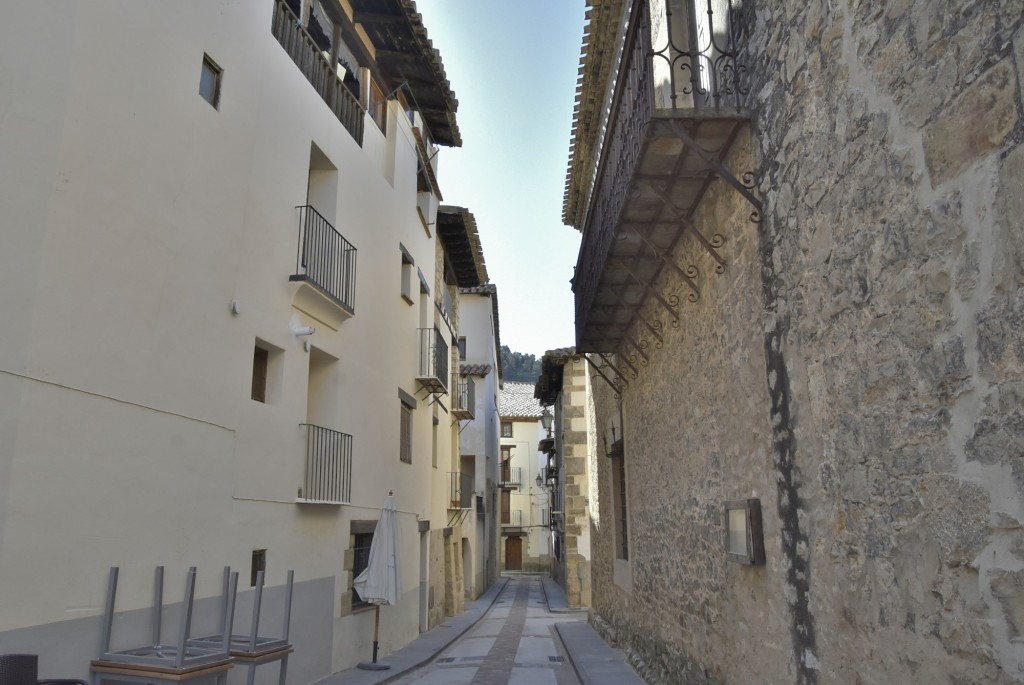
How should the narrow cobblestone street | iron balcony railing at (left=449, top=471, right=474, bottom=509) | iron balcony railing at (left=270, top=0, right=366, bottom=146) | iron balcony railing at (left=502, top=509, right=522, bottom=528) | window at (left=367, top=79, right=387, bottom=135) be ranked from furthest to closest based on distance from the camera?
iron balcony railing at (left=502, top=509, right=522, bottom=528), iron balcony railing at (left=449, top=471, right=474, bottom=509), window at (left=367, top=79, right=387, bottom=135), the narrow cobblestone street, iron balcony railing at (left=270, top=0, right=366, bottom=146)

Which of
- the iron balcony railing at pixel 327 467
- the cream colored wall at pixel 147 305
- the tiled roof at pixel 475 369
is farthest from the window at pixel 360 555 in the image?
the tiled roof at pixel 475 369

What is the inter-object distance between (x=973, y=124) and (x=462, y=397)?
63.7 ft

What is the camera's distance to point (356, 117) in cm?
1195

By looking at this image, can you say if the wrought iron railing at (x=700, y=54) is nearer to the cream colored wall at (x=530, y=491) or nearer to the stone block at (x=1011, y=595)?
the stone block at (x=1011, y=595)

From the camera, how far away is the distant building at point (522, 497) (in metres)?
43.6

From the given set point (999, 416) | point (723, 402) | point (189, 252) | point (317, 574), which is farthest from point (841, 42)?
point (317, 574)

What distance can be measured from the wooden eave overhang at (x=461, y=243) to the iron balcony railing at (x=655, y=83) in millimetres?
10450

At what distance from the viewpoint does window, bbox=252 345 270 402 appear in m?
8.69

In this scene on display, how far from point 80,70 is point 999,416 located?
19.1 feet

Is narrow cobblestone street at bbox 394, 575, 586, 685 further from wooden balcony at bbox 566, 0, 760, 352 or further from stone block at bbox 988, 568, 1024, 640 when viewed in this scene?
stone block at bbox 988, 568, 1024, 640

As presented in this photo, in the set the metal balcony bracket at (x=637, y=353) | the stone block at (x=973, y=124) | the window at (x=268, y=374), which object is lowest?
the stone block at (x=973, y=124)

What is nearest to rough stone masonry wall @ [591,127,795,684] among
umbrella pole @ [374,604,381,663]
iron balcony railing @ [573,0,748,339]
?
iron balcony railing @ [573,0,748,339]

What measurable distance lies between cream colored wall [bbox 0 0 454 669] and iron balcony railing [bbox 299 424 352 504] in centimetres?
27

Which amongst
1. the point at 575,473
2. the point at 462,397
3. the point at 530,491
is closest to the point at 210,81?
the point at 575,473
